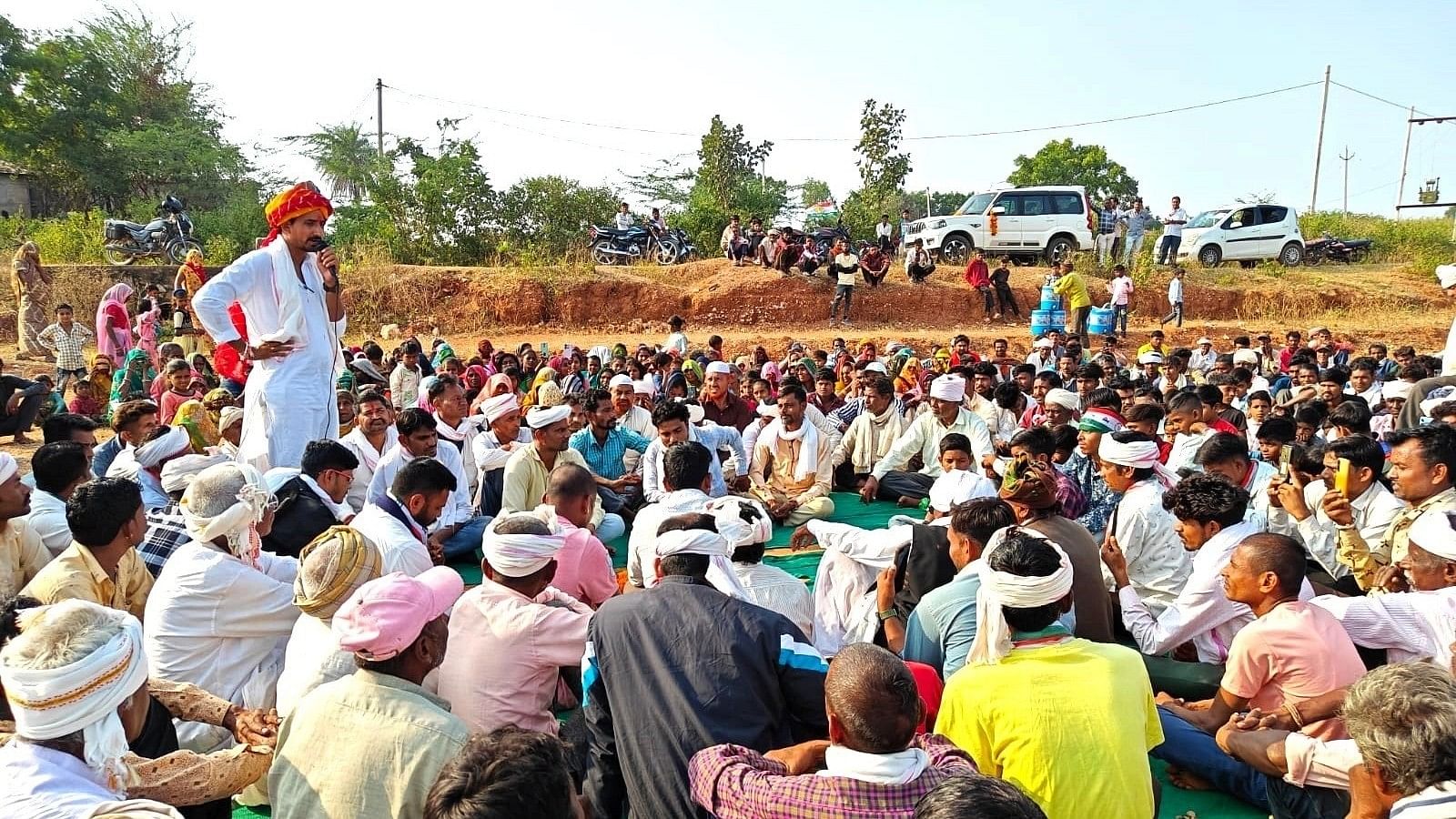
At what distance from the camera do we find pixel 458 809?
1578mm

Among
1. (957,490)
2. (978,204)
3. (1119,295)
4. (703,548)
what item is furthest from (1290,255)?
(703,548)

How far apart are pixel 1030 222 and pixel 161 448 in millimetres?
18030

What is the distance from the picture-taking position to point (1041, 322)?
51.7 ft

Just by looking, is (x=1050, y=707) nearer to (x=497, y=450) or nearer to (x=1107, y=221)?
(x=497, y=450)

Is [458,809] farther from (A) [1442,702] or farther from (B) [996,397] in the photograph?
(B) [996,397]

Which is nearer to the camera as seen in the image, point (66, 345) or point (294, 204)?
point (294, 204)

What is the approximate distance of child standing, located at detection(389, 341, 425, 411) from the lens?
952 centimetres

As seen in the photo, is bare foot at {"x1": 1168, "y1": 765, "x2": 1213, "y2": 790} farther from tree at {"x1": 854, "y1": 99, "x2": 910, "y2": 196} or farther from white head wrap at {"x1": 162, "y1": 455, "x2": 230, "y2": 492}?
tree at {"x1": 854, "y1": 99, "x2": 910, "y2": 196}

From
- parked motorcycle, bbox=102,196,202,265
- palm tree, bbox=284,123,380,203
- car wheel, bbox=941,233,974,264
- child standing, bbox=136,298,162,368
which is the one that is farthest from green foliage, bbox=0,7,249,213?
car wheel, bbox=941,233,974,264

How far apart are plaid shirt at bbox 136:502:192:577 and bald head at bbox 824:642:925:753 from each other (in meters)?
2.90

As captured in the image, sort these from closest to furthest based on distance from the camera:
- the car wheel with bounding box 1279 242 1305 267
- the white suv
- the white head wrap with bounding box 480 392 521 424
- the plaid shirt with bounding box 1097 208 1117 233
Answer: the white head wrap with bounding box 480 392 521 424, the white suv, the plaid shirt with bounding box 1097 208 1117 233, the car wheel with bounding box 1279 242 1305 267

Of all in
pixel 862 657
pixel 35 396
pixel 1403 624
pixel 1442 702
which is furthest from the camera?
pixel 35 396

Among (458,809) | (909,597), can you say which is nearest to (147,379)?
(909,597)

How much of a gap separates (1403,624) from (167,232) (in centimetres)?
2020
